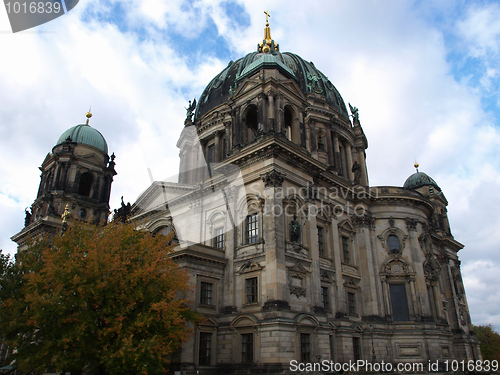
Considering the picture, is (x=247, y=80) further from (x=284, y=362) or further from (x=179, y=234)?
(x=284, y=362)

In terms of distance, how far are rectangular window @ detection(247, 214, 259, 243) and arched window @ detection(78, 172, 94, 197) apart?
32594 millimetres

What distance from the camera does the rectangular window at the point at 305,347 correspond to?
76.9ft

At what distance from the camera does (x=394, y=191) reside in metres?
36.3

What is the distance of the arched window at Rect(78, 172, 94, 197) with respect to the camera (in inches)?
2062

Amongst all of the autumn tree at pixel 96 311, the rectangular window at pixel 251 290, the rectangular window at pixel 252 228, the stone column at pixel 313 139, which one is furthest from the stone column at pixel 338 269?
the autumn tree at pixel 96 311

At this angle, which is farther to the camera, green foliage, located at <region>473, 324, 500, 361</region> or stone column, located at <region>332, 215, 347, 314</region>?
green foliage, located at <region>473, 324, 500, 361</region>

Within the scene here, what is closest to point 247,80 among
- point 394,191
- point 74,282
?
point 394,191

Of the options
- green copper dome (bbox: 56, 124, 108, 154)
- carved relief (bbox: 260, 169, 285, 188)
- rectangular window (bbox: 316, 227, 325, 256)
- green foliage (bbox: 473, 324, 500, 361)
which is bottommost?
green foliage (bbox: 473, 324, 500, 361)

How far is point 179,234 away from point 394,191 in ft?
64.6

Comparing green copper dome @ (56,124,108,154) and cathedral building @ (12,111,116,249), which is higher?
green copper dome @ (56,124,108,154)

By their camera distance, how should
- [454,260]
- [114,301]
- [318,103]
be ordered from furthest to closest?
[454,260]
[318,103]
[114,301]

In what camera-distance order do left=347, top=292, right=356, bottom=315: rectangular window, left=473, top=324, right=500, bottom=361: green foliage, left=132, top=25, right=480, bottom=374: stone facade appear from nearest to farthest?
left=132, top=25, right=480, bottom=374: stone facade, left=347, top=292, right=356, bottom=315: rectangular window, left=473, top=324, right=500, bottom=361: green foliage

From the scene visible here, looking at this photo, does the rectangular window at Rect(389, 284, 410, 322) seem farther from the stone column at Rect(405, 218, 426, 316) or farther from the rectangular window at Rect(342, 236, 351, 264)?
the rectangular window at Rect(342, 236, 351, 264)

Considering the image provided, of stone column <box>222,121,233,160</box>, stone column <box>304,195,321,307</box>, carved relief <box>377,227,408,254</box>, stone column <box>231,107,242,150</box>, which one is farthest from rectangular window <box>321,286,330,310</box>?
stone column <box>222,121,233,160</box>
